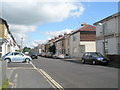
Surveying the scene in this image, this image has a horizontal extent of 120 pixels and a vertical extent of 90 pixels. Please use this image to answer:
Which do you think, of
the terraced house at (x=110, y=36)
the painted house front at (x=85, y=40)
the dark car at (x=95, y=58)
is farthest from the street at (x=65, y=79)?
the painted house front at (x=85, y=40)

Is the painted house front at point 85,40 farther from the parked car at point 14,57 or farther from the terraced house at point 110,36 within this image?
the parked car at point 14,57

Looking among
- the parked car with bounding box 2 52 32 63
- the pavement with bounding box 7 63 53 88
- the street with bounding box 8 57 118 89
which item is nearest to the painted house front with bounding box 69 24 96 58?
the parked car with bounding box 2 52 32 63

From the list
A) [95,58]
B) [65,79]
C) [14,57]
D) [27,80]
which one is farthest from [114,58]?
[27,80]

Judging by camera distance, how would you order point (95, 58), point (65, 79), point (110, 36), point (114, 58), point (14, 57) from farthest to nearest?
point (110, 36), point (114, 58), point (14, 57), point (95, 58), point (65, 79)

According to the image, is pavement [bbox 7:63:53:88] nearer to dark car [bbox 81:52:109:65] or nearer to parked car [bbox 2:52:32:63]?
dark car [bbox 81:52:109:65]

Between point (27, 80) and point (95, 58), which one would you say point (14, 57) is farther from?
point (27, 80)

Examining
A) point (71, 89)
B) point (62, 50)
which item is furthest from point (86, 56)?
point (62, 50)

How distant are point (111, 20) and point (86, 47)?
16101 millimetres

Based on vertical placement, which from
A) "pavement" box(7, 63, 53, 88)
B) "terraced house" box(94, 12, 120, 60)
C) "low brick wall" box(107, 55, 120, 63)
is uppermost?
"terraced house" box(94, 12, 120, 60)

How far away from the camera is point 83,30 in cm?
4316

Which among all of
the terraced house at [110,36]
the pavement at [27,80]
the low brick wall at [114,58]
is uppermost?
the terraced house at [110,36]

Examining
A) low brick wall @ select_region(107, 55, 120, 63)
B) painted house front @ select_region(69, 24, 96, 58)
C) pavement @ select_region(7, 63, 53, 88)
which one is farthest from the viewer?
painted house front @ select_region(69, 24, 96, 58)

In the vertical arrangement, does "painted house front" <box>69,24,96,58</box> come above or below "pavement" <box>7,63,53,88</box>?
above

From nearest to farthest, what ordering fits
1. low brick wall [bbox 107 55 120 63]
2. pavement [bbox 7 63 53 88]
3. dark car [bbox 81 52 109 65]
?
pavement [bbox 7 63 53 88]
dark car [bbox 81 52 109 65]
low brick wall [bbox 107 55 120 63]
